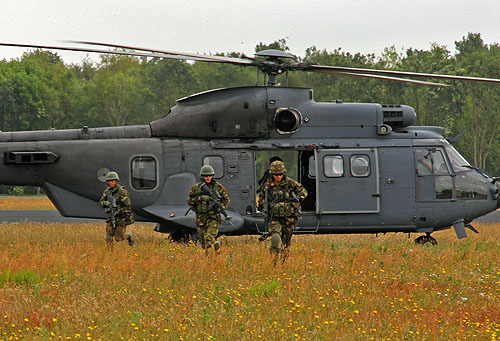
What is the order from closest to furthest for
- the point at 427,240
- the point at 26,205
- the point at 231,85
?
the point at 427,240
the point at 26,205
the point at 231,85

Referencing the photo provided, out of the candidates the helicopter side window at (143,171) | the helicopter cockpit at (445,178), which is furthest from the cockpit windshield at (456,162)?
the helicopter side window at (143,171)

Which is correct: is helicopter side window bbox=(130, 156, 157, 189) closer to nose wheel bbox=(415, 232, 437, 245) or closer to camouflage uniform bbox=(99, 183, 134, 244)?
camouflage uniform bbox=(99, 183, 134, 244)

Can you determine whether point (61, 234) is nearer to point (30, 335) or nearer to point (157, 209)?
point (157, 209)

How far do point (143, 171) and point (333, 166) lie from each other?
161 inches

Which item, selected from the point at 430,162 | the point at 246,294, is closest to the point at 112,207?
the point at 246,294

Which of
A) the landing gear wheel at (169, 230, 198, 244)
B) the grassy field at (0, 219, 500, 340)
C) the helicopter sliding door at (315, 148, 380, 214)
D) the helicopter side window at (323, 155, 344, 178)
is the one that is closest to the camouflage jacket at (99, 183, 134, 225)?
the grassy field at (0, 219, 500, 340)

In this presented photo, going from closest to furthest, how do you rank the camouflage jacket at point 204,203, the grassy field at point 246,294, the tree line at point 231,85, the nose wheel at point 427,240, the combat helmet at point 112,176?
the grassy field at point 246,294 → the camouflage jacket at point 204,203 → the combat helmet at point 112,176 → the nose wheel at point 427,240 → the tree line at point 231,85

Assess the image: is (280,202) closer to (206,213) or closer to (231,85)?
(206,213)

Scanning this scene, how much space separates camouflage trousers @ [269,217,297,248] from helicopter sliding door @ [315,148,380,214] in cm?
276

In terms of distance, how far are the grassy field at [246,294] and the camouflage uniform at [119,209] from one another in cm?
72

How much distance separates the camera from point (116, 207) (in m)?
14.0

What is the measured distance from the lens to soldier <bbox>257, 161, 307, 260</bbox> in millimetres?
11805

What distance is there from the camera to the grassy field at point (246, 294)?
24.1 ft

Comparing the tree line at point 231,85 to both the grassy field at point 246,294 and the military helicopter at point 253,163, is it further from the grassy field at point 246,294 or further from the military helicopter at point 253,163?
the grassy field at point 246,294
